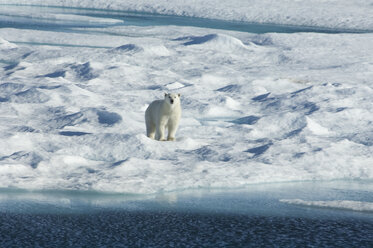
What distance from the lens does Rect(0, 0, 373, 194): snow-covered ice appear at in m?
6.34

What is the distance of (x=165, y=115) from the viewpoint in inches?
298

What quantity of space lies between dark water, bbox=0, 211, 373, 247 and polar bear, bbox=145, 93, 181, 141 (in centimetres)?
251

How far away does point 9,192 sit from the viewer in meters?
5.62

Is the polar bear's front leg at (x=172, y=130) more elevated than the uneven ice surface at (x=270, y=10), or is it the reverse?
the uneven ice surface at (x=270, y=10)

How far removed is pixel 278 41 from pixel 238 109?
25.6ft

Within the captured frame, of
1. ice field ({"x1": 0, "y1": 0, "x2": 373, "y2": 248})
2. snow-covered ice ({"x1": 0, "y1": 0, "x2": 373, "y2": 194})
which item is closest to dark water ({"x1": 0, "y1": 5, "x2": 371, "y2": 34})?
snow-covered ice ({"x1": 0, "y1": 0, "x2": 373, "y2": 194})

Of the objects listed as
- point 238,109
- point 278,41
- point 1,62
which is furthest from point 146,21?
point 238,109

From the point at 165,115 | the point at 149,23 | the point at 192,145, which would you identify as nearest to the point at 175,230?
the point at 192,145

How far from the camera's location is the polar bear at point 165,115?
24.6 feet

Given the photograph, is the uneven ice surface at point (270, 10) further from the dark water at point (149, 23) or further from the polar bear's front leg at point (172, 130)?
the polar bear's front leg at point (172, 130)

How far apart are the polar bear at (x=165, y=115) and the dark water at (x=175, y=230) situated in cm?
251

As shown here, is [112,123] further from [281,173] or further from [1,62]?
[1,62]

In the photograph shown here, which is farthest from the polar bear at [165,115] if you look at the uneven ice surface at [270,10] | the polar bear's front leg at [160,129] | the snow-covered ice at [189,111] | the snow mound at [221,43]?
the uneven ice surface at [270,10]

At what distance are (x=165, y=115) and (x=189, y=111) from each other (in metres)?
2.14
